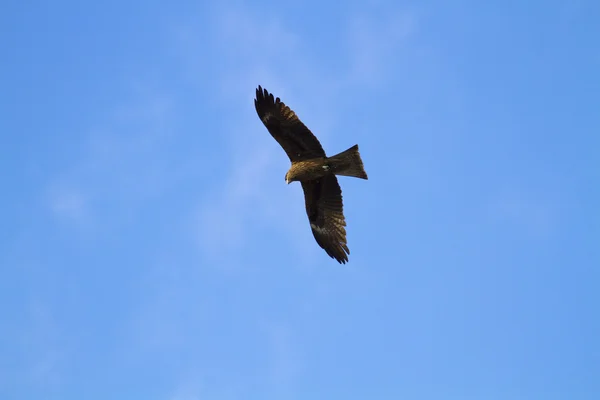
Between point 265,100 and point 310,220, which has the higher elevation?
point 265,100

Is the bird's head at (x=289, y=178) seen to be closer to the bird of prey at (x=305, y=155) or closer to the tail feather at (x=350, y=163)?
the bird of prey at (x=305, y=155)

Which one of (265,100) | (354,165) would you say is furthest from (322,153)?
(265,100)

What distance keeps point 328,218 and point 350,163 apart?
1.56 metres

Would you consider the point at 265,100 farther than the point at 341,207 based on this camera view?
No

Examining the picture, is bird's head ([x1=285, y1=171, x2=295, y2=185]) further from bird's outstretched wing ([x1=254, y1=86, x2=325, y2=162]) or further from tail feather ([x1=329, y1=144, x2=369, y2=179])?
tail feather ([x1=329, y1=144, x2=369, y2=179])

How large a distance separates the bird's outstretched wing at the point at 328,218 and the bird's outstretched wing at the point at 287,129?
84 centimetres

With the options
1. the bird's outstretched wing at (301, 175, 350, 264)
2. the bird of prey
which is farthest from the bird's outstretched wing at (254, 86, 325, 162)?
the bird's outstretched wing at (301, 175, 350, 264)

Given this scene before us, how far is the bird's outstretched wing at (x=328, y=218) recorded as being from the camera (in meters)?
12.8

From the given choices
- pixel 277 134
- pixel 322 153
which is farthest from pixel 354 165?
pixel 277 134

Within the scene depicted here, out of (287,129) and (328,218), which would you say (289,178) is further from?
(328,218)

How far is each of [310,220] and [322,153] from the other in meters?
1.67

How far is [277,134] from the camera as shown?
1208cm

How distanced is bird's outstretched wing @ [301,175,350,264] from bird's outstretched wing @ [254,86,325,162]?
84 centimetres

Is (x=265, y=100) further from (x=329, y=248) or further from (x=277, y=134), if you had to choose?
(x=329, y=248)
